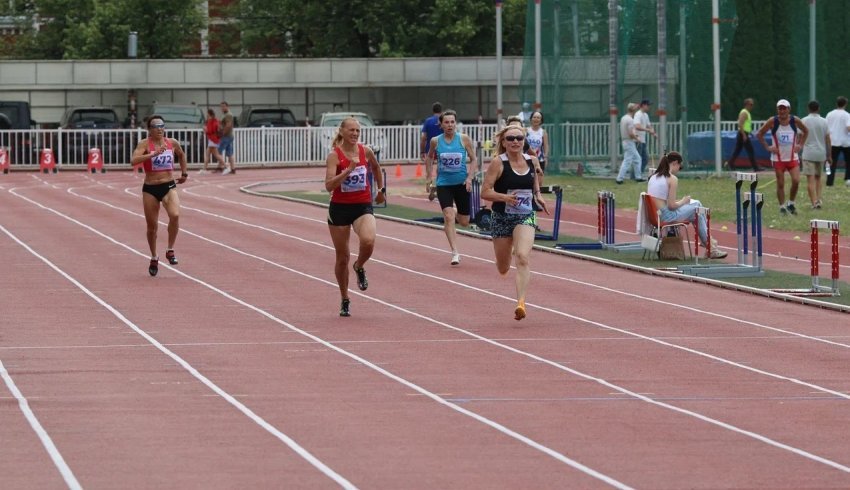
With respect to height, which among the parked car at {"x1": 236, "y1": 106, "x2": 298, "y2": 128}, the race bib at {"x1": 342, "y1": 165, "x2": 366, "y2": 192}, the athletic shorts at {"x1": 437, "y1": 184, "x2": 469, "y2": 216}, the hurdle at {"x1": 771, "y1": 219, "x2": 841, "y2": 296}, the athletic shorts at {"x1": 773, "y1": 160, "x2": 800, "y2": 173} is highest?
the parked car at {"x1": 236, "y1": 106, "x2": 298, "y2": 128}

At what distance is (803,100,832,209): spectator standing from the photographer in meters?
27.3

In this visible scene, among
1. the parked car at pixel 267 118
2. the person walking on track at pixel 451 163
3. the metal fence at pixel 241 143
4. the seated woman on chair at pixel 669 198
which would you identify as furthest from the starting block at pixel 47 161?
the seated woman on chair at pixel 669 198

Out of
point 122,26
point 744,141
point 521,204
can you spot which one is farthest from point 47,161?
point 521,204

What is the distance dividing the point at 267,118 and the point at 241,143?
3262 millimetres

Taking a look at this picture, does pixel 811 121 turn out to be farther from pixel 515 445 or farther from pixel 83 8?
pixel 83 8

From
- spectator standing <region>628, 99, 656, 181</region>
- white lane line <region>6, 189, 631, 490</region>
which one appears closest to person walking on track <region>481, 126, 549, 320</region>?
white lane line <region>6, 189, 631, 490</region>

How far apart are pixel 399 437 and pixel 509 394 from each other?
1.75 m

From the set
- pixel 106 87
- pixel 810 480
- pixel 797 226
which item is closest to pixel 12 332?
pixel 810 480

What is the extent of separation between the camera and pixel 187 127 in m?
48.0

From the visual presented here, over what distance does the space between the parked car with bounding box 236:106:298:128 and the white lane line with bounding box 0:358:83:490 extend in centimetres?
3901

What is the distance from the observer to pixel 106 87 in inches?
2176

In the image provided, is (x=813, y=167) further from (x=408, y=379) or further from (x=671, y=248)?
(x=408, y=379)

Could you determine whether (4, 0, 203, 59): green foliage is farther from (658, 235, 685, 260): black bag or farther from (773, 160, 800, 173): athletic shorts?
(658, 235, 685, 260): black bag

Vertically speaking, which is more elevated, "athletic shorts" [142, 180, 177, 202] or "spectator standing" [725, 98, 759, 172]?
"spectator standing" [725, 98, 759, 172]
